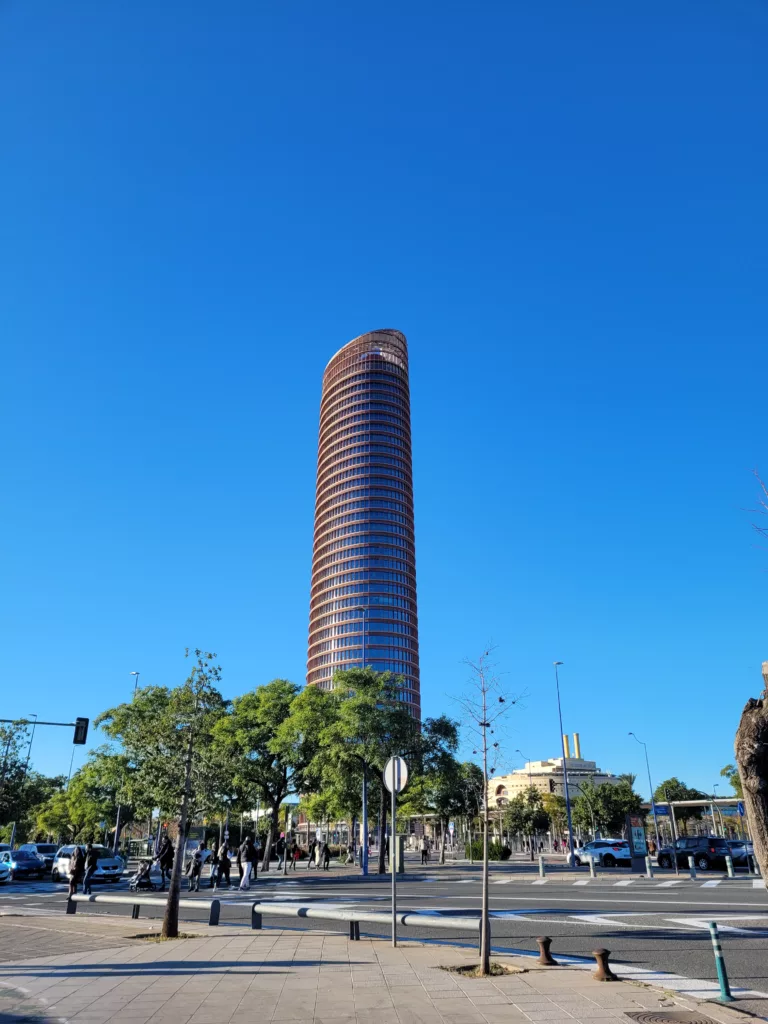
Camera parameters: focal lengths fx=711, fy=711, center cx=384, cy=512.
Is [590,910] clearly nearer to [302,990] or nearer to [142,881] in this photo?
[302,990]

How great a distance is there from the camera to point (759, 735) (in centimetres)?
602

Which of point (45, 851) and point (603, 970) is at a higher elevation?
point (603, 970)

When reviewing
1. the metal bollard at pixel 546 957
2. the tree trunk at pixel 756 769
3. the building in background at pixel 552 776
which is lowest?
the metal bollard at pixel 546 957

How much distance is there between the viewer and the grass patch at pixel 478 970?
9102mm

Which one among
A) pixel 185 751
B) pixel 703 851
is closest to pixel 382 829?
pixel 703 851

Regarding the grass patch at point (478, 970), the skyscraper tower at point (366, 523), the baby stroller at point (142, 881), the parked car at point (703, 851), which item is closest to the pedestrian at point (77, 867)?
the baby stroller at point (142, 881)

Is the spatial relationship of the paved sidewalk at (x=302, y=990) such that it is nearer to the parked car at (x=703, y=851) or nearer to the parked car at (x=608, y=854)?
the parked car at (x=703, y=851)

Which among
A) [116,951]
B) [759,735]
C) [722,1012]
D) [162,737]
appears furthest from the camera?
[162,737]

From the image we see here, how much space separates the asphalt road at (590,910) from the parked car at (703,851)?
817cm

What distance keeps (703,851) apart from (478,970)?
108 ft

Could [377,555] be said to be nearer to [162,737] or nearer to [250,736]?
[250,736]

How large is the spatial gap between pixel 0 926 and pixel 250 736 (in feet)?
101

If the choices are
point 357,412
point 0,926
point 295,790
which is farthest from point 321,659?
point 0,926

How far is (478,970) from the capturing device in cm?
930
